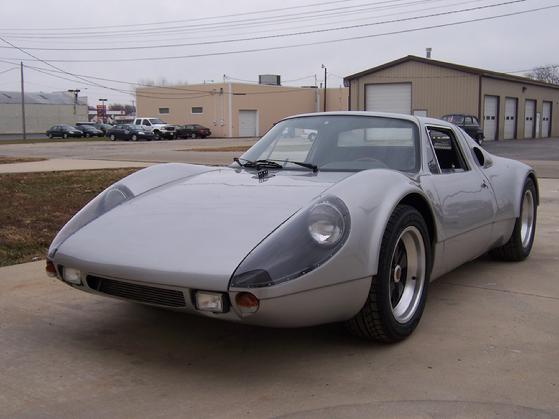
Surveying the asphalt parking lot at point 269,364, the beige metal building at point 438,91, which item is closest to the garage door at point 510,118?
the beige metal building at point 438,91

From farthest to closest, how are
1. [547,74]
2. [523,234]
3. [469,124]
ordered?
[547,74] → [469,124] → [523,234]

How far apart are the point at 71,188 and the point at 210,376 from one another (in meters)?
7.89

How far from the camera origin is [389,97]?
38.3 m

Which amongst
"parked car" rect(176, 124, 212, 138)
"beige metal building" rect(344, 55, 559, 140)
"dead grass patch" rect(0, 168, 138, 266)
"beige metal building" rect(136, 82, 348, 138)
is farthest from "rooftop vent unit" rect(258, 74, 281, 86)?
"dead grass patch" rect(0, 168, 138, 266)

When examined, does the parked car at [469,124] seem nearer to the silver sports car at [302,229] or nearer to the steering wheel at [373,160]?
the silver sports car at [302,229]

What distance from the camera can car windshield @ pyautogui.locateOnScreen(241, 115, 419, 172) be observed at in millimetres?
4156

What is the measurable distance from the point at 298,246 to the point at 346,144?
60.9 inches

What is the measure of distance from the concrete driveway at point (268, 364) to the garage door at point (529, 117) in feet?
143

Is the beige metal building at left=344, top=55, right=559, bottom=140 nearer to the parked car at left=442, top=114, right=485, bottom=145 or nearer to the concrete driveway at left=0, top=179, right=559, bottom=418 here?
the parked car at left=442, top=114, right=485, bottom=145

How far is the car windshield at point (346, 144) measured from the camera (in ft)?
13.6

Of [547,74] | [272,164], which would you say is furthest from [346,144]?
[547,74]

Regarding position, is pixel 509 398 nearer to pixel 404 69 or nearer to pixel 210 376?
pixel 210 376

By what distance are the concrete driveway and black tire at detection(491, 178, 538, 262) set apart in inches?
37.5

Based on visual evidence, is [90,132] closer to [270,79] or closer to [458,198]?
[270,79]
